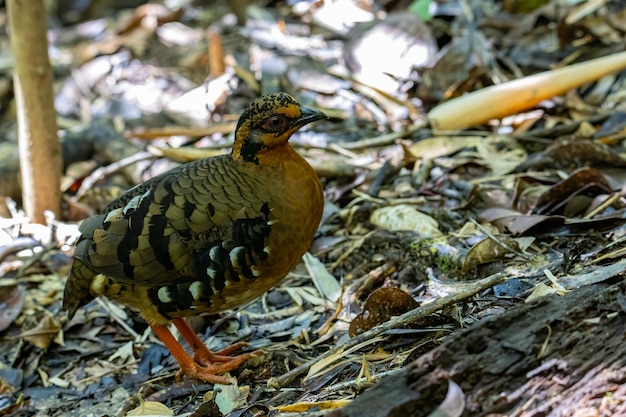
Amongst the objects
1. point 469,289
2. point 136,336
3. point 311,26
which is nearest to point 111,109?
Result: point 311,26

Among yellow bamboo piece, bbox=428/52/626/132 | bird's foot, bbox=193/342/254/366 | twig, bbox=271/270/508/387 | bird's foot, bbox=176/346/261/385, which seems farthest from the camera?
yellow bamboo piece, bbox=428/52/626/132

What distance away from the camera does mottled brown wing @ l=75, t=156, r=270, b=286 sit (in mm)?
3076

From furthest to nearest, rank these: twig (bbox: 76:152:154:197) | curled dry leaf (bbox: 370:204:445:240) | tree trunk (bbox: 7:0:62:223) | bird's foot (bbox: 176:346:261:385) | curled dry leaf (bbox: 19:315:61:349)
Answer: twig (bbox: 76:152:154:197) < tree trunk (bbox: 7:0:62:223) < curled dry leaf (bbox: 19:315:61:349) < curled dry leaf (bbox: 370:204:445:240) < bird's foot (bbox: 176:346:261:385)

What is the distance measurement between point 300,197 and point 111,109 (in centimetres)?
432

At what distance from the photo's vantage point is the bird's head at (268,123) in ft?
10.3

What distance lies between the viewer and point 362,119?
18.8ft

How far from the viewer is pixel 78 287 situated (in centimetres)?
348

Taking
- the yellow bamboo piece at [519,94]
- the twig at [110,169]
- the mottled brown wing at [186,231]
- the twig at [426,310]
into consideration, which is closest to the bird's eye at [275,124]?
the mottled brown wing at [186,231]

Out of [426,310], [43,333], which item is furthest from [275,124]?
[43,333]

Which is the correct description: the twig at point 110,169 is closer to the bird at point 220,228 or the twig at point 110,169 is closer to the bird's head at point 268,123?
the bird at point 220,228

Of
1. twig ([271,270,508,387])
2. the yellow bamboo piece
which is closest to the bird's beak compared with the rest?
twig ([271,270,508,387])

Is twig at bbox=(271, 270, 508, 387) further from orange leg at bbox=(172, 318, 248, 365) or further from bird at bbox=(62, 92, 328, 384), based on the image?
orange leg at bbox=(172, 318, 248, 365)

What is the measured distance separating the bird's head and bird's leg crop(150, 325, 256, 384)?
89 cm

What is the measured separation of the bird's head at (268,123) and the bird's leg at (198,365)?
89 centimetres
